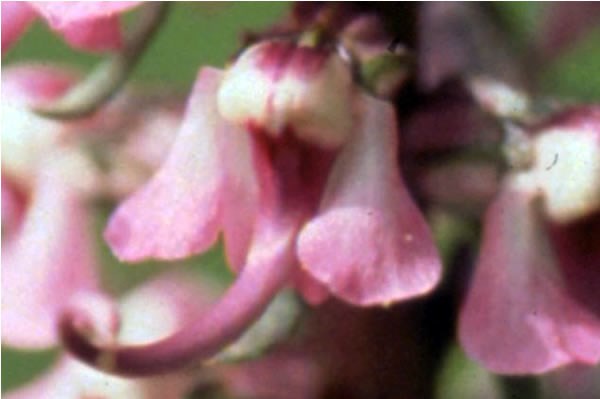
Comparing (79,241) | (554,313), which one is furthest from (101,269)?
(554,313)

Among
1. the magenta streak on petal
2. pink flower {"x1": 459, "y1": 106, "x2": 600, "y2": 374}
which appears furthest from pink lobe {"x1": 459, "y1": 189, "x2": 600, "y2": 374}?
the magenta streak on petal

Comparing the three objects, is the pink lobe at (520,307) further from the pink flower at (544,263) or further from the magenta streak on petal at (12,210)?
the magenta streak on petal at (12,210)

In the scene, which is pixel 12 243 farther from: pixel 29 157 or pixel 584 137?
pixel 584 137

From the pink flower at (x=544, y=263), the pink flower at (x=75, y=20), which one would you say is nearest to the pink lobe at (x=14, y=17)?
the pink flower at (x=75, y=20)

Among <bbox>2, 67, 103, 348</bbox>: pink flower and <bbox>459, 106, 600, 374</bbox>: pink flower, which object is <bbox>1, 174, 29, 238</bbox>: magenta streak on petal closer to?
<bbox>2, 67, 103, 348</bbox>: pink flower

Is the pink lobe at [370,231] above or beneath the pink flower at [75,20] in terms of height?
beneath
